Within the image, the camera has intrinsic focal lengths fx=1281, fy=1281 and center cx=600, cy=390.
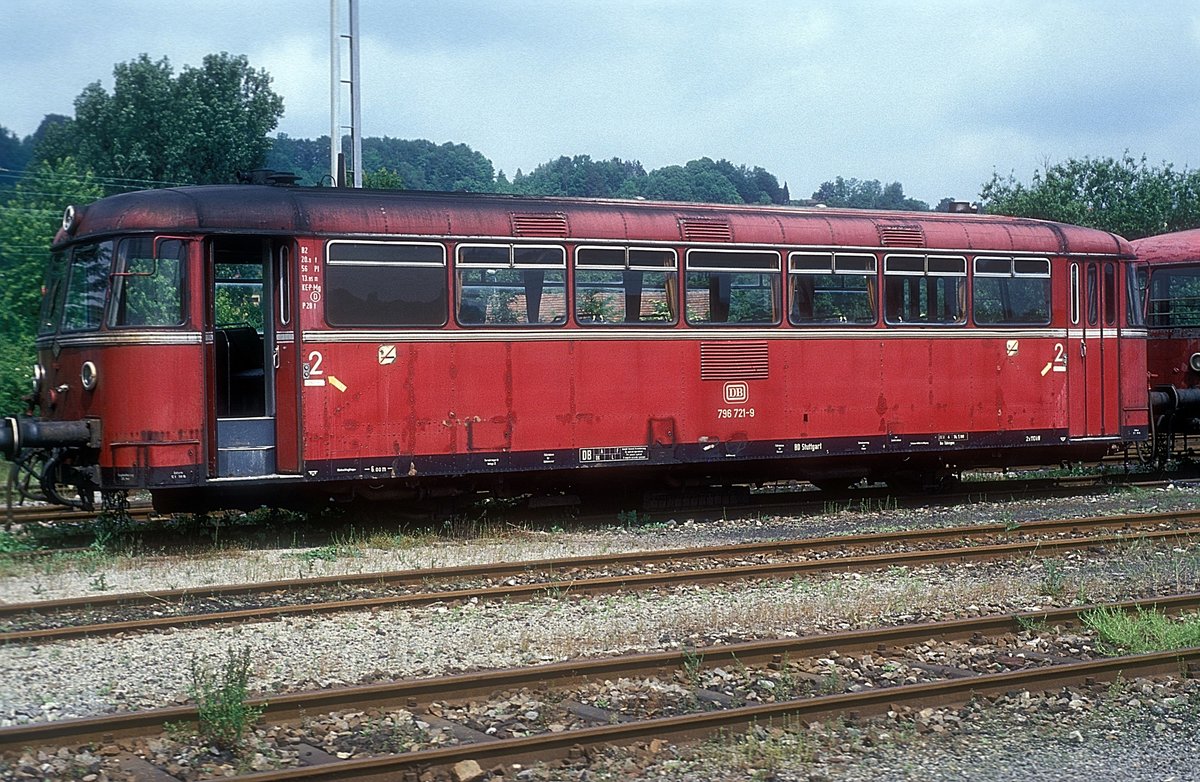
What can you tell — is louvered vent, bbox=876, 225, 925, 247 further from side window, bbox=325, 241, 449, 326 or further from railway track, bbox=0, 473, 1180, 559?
side window, bbox=325, 241, 449, 326

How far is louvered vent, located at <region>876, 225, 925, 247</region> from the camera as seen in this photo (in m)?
15.6

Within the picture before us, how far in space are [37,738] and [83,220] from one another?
7585 mm

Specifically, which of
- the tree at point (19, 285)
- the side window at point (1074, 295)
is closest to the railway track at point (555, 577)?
the side window at point (1074, 295)

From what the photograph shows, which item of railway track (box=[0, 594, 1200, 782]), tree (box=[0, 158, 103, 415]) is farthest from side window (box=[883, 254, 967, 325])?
tree (box=[0, 158, 103, 415])

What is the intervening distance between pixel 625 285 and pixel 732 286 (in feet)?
4.47

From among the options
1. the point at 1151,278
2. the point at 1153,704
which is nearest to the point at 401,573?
the point at 1153,704

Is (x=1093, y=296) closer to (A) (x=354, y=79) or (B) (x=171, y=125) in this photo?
(A) (x=354, y=79)

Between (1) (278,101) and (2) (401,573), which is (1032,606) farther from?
(1) (278,101)

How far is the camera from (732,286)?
48.5 ft

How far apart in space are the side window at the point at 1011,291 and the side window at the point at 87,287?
10.2 metres

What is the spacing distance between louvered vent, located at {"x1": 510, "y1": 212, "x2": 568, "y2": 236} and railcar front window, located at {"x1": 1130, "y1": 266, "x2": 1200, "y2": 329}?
10.9 meters

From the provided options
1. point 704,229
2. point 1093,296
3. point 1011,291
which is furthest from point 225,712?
point 1093,296

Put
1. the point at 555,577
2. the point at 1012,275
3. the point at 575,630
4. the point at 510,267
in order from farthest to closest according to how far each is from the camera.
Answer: the point at 1012,275
the point at 510,267
the point at 555,577
the point at 575,630

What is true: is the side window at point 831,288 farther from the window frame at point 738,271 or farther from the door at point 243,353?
the door at point 243,353
